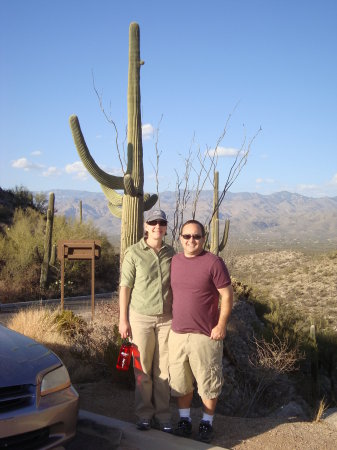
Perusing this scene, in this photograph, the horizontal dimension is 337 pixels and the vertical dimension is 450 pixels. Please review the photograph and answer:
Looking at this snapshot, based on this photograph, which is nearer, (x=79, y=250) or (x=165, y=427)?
(x=165, y=427)

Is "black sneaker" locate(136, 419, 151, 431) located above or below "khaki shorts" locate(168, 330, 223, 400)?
below

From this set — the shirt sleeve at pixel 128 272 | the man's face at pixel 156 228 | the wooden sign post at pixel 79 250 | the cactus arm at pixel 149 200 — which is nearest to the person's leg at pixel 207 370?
the shirt sleeve at pixel 128 272

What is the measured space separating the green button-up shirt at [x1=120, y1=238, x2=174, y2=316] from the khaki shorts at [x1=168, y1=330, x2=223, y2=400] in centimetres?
31

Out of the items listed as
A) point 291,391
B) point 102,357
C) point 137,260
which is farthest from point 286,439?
point 291,391

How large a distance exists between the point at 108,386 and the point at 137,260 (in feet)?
7.48

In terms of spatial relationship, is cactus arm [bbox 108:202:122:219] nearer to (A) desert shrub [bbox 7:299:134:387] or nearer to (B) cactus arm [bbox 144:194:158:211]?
(B) cactus arm [bbox 144:194:158:211]

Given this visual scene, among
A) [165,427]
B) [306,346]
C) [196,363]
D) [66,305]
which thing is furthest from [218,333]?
[66,305]

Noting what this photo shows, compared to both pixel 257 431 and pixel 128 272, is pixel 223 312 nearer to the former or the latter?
pixel 128 272

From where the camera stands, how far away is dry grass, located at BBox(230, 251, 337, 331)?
66.5 ft

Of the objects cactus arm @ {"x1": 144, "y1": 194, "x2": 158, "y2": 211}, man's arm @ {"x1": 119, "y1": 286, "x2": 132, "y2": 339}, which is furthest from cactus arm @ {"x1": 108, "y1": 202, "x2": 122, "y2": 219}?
man's arm @ {"x1": 119, "y1": 286, "x2": 132, "y2": 339}

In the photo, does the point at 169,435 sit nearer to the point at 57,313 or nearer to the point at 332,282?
the point at 57,313

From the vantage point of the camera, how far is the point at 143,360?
4.91 m

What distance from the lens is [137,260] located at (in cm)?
496

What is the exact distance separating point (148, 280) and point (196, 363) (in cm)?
85
